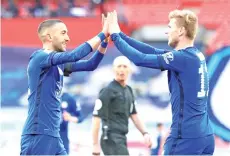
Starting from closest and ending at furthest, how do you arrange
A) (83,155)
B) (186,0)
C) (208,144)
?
(208,144), (83,155), (186,0)

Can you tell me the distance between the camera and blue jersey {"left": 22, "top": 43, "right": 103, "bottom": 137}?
620cm

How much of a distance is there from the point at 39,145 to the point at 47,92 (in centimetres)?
52

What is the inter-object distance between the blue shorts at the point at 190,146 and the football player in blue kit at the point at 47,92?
1.10m

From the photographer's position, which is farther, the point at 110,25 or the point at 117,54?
the point at 117,54

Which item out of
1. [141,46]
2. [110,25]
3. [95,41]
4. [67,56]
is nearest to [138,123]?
[141,46]

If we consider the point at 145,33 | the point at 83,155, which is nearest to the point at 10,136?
the point at 83,155

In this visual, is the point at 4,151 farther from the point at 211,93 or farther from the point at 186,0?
the point at 186,0

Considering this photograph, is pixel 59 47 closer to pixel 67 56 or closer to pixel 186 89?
pixel 67 56

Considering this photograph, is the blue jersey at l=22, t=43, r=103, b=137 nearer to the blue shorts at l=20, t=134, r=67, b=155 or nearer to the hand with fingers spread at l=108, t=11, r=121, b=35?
the blue shorts at l=20, t=134, r=67, b=155

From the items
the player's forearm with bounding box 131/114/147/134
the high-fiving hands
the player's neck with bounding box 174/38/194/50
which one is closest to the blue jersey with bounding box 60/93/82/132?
the player's forearm with bounding box 131/114/147/134

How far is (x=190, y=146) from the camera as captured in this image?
585 cm

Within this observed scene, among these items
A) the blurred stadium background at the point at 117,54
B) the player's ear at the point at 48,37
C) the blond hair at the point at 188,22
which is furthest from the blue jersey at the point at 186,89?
the blurred stadium background at the point at 117,54

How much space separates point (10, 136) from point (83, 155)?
9.08 ft

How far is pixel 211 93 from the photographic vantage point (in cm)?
1512
